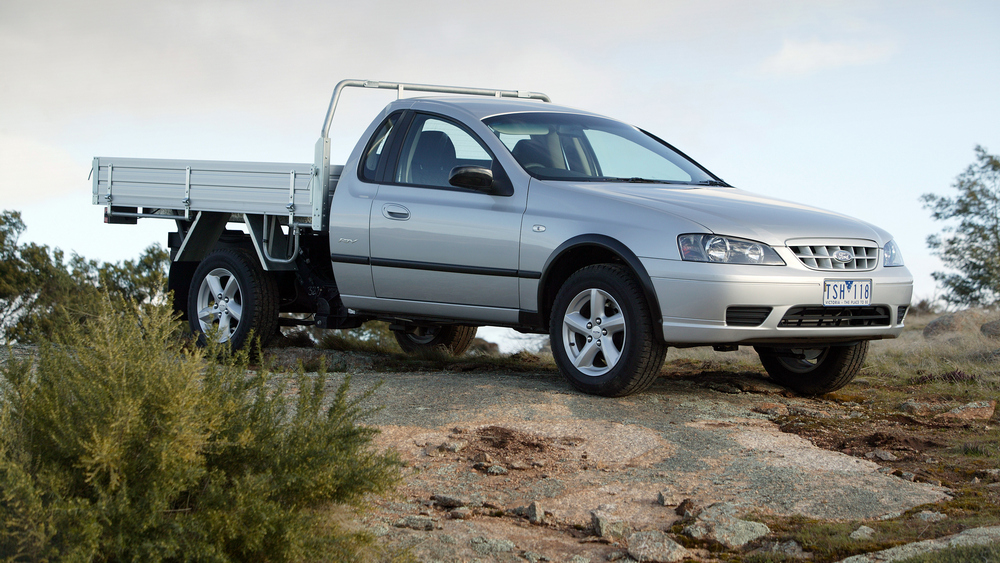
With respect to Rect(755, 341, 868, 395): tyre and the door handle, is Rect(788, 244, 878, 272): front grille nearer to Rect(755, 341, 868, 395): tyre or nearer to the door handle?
Rect(755, 341, 868, 395): tyre

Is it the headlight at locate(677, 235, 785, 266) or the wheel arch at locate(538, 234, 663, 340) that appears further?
the wheel arch at locate(538, 234, 663, 340)

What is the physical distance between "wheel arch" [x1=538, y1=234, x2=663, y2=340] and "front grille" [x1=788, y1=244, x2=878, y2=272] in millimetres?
930

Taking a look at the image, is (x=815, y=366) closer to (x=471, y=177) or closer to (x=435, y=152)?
(x=471, y=177)

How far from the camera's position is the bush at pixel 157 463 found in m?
2.87

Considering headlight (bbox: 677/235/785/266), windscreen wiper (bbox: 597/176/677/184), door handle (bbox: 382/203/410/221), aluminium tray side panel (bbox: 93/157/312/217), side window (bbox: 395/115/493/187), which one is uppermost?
side window (bbox: 395/115/493/187)

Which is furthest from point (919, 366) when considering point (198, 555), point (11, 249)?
point (11, 249)

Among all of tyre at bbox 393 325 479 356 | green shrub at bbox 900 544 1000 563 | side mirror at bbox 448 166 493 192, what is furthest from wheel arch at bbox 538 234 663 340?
tyre at bbox 393 325 479 356

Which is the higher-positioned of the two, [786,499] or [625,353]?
[625,353]

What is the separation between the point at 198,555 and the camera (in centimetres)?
289

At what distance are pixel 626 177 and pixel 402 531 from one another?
381cm

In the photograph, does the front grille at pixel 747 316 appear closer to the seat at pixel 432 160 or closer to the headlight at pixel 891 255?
the headlight at pixel 891 255

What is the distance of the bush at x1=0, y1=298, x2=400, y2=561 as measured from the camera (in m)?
2.87

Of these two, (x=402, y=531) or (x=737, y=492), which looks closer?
(x=402, y=531)

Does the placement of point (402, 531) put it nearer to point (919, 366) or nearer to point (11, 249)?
point (919, 366)
